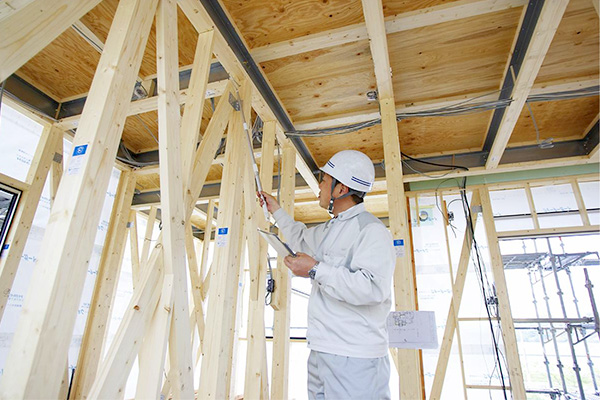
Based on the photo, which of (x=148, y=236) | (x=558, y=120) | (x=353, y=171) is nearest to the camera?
(x=353, y=171)

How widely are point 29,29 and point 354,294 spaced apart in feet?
4.96

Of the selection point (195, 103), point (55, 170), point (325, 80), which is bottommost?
point (195, 103)

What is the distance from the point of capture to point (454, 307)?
13.6 ft

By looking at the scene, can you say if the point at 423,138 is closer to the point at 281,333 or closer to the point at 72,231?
the point at 281,333

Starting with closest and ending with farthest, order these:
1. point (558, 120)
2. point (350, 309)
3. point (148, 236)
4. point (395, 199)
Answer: point (350, 309) → point (395, 199) → point (558, 120) → point (148, 236)

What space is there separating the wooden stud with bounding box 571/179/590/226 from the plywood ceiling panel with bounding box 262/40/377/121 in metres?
2.89

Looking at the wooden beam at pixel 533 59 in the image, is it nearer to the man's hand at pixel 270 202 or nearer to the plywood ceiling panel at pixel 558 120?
the plywood ceiling panel at pixel 558 120

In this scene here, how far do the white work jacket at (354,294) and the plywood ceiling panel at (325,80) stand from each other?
5.51 ft

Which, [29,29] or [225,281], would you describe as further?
[225,281]

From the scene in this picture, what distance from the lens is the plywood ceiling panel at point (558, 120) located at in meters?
3.42


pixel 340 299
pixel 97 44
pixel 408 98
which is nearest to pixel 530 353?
pixel 408 98

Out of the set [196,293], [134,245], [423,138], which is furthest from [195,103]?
[134,245]

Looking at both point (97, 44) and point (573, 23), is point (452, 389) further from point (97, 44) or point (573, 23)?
point (97, 44)

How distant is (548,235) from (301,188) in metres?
3.13
